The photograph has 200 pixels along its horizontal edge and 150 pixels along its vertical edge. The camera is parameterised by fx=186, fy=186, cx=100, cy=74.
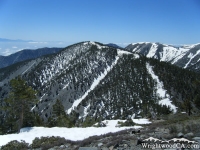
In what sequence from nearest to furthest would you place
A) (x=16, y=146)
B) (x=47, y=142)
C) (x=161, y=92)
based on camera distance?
(x=16, y=146), (x=47, y=142), (x=161, y=92)

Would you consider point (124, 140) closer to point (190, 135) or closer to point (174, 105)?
point (190, 135)

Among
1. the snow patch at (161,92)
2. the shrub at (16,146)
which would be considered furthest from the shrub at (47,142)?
the snow patch at (161,92)

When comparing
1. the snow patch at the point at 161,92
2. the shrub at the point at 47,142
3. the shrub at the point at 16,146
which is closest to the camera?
the shrub at the point at 47,142

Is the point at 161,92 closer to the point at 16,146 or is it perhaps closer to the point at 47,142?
the point at 47,142

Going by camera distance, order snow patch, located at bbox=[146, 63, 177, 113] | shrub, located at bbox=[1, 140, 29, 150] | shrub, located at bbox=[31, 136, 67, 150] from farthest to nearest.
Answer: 1. snow patch, located at bbox=[146, 63, 177, 113]
2. shrub, located at bbox=[1, 140, 29, 150]
3. shrub, located at bbox=[31, 136, 67, 150]

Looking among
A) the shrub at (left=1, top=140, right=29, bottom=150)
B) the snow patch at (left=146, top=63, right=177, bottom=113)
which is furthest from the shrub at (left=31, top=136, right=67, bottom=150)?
the snow patch at (left=146, top=63, right=177, bottom=113)

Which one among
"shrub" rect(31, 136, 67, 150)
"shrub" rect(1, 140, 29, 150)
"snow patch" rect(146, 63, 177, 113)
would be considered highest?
"shrub" rect(31, 136, 67, 150)

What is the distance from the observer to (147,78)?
502 feet

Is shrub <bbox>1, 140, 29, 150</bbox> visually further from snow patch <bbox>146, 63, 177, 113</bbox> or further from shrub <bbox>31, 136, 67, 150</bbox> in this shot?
snow patch <bbox>146, 63, 177, 113</bbox>

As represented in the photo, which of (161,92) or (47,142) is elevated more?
(47,142)

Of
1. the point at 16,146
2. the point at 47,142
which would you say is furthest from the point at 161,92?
the point at 16,146

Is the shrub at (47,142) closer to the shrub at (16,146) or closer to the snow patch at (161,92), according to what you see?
the shrub at (16,146)

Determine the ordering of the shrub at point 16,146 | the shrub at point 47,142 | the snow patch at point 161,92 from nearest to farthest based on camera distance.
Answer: the shrub at point 47,142
the shrub at point 16,146
the snow patch at point 161,92

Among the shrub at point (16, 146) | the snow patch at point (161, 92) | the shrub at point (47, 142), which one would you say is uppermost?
the shrub at point (47, 142)
